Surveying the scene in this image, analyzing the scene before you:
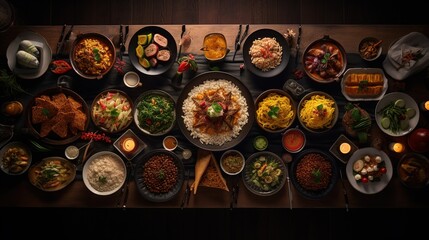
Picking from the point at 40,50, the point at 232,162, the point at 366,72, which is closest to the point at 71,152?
the point at 40,50

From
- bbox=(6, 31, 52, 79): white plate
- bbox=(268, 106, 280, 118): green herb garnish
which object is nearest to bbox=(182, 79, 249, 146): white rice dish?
bbox=(268, 106, 280, 118): green herb garnish

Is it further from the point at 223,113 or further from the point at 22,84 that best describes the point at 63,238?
the point at 223,113

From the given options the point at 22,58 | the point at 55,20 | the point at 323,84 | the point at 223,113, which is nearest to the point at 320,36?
the point at 323,84

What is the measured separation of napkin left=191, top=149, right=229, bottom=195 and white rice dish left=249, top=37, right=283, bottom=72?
4.01ft

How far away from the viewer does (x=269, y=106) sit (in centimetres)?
409

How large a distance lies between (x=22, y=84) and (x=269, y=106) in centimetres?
300

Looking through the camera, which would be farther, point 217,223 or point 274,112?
point 217,223

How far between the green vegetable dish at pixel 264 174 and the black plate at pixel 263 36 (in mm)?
1016

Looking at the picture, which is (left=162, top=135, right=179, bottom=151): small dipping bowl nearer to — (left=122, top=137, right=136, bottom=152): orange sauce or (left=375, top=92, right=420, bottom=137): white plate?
(left=122, top=137, right=136, bottom=152): orange sauce

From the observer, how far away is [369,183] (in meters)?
3.99

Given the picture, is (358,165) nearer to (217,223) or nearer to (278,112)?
(278,112)

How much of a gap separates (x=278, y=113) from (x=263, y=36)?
3.22 ft

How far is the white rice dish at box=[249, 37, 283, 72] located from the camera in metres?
4.15

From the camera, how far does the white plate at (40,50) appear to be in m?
4.14
